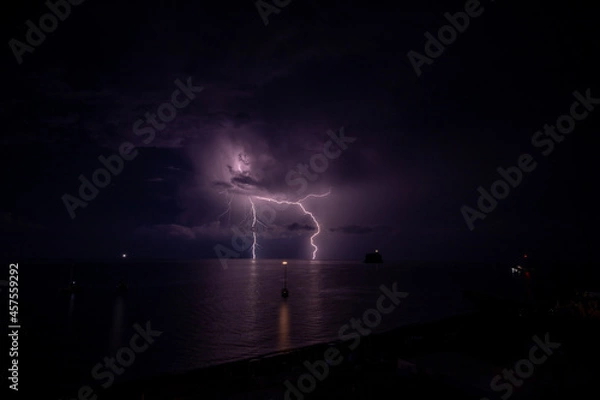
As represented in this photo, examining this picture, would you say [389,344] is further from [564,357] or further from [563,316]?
[563,316]

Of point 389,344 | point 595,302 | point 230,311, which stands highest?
point 595,302

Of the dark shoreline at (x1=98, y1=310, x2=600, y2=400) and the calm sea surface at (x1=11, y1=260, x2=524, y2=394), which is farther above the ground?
the dark shoreline at (x1=98, y1=310, x2=600, y2=400)

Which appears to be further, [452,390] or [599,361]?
[599,361]

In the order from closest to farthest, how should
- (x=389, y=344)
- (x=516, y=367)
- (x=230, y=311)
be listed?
(x=516, y=367), (x=389, y=344), (x=230, y=311)

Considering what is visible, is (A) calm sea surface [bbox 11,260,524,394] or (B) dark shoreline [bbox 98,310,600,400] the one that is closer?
(B) dark shoreline [bbox 98,310,600,400]

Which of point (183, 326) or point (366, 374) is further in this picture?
point (183, 326)

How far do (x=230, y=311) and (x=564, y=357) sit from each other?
43.0 m

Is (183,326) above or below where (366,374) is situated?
below

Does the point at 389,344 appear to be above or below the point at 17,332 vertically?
above

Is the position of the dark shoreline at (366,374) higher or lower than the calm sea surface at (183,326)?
higher

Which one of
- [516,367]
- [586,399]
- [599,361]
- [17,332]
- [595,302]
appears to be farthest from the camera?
[17,332]

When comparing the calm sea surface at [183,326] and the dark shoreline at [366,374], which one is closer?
the dark shoreline at [366,374]

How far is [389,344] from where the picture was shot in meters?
18.7

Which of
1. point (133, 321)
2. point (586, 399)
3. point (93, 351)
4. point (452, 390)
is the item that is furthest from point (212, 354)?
point (586, 399)
